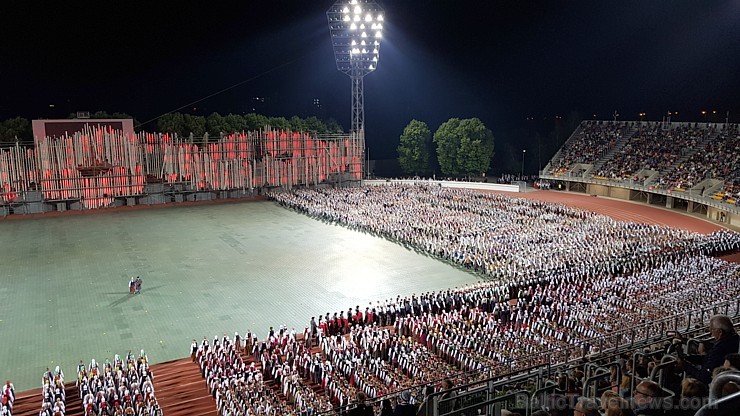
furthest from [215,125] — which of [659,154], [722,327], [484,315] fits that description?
[722,327]

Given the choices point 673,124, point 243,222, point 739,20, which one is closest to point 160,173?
point 243,222

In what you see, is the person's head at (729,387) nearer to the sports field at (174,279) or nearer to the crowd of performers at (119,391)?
the crowd of performers at (119,391)

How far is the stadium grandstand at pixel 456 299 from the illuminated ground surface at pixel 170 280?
2.04 ft

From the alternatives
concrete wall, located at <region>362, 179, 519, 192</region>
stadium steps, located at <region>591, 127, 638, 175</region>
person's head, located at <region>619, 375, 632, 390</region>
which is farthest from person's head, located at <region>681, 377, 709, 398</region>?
stadium steps, located at <region>591, 127, 638, 175</region>

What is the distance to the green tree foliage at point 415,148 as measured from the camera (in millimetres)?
56266

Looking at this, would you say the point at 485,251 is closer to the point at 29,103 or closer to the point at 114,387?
the point at 114,387

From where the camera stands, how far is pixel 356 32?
146 ft

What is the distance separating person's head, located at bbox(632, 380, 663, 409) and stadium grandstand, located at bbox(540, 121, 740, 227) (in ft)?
107

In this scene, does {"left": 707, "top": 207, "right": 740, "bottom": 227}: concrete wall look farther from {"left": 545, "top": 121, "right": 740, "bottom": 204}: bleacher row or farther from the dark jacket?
the dark jacket

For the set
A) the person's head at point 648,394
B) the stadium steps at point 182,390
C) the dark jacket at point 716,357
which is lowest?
the stadium steps at point 182,390

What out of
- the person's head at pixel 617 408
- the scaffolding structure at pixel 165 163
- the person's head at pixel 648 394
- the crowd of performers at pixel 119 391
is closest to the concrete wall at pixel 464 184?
the scaffolding structure at pixel 165 163

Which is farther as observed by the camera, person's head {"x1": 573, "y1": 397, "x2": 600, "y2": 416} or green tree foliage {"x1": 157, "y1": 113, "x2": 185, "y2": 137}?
green tree foliage {"x1": 157, "y1": 113, "x2": 185, "y2": 137}

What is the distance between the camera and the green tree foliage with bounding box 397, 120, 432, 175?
56266 millimetres

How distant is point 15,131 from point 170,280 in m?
27.6
